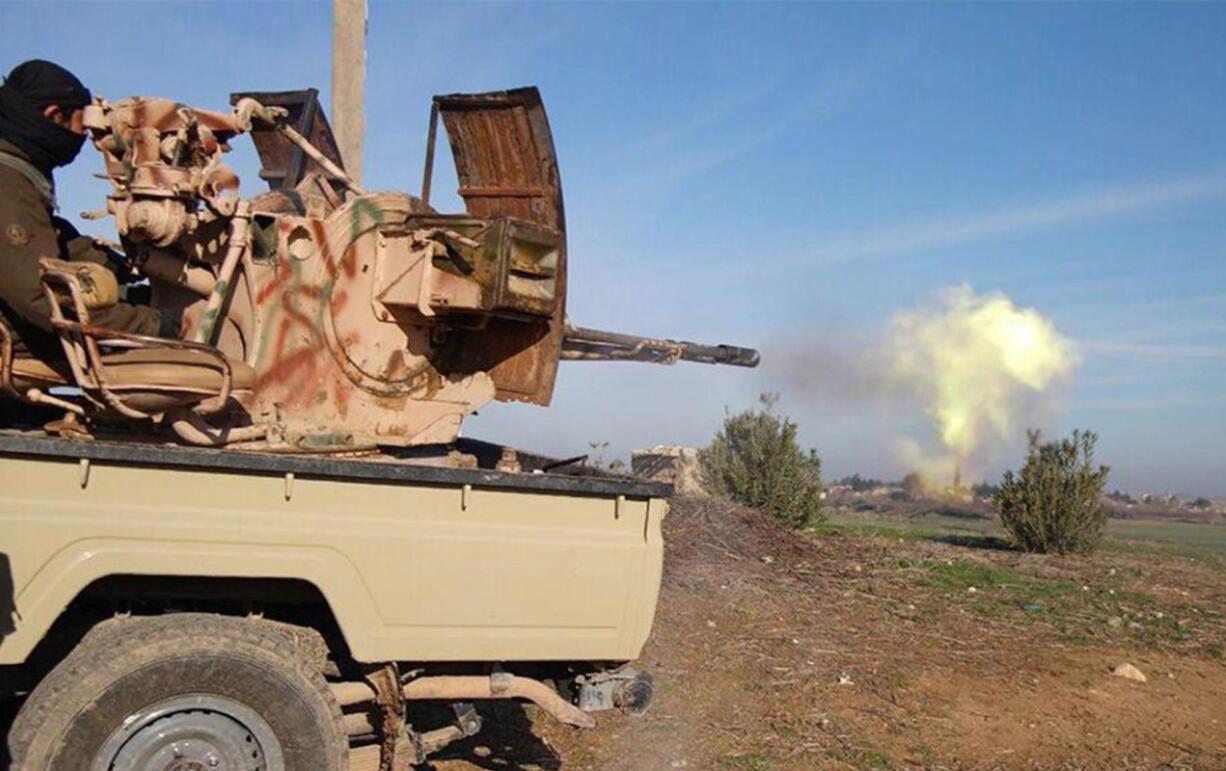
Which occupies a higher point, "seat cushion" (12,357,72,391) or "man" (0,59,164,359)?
"man" (0,59,164,359)

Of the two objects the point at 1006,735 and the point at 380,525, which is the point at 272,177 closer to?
the point at 380,525

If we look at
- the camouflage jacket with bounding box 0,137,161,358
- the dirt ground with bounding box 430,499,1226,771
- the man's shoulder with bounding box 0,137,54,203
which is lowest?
the dirt ground with bounding box 430,499,1226,771

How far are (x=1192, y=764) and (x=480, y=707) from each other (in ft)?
14.9

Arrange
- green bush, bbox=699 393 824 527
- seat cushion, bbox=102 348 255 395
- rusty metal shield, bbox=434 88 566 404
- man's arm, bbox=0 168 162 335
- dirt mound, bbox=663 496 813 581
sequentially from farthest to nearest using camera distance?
1. green bush, bbox=699 393 824 527
2. dirt mound, bbox=663 496 813 581
3. rusty metal shield, bbox=434 88 566 404
4. seat cushion, bbox=102 348 255 395
5. man's arm, bbox=0 168 162 335

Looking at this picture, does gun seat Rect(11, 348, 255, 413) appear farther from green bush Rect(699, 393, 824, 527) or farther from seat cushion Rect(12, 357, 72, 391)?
green bush Rect(699, 393, 824, 527)

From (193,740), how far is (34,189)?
7.14 ft

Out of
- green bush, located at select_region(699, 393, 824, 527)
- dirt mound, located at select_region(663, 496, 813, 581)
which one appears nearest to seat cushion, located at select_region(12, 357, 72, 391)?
dirt mound, located at select_region(663, 496, 813, 581)

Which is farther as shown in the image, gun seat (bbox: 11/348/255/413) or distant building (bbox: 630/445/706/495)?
distant building (bbox: 630/445/706/495)

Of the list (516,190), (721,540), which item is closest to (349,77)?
(516,190)

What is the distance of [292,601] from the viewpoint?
178 inches

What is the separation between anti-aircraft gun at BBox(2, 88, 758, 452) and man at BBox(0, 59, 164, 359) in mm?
85

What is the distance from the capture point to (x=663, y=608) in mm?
10477

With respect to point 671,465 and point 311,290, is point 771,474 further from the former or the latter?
point 311,290

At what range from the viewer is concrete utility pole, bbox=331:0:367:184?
302 inches
